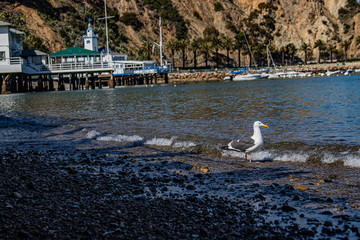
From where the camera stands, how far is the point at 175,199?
5867 mm

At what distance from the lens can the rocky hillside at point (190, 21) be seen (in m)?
95.6

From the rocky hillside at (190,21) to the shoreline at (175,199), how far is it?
8284 centimetres

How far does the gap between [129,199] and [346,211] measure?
10.3ft

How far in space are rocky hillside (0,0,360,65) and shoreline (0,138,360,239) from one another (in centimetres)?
8284

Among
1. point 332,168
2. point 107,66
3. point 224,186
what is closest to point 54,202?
point 224,186

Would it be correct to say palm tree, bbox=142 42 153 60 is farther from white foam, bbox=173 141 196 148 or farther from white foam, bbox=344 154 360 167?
white foam, bbox=344 154 360 167

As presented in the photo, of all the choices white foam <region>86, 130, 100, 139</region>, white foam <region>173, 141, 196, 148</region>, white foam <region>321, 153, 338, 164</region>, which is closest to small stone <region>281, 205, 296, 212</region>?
white foam <region>321, 153, 338, 164</region>

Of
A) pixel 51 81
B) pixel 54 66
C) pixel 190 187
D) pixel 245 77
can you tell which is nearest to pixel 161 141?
pixel 190 187

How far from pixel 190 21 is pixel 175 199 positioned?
136 metres

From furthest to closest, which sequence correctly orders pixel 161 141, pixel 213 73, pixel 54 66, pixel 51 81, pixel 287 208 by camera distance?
pixel 213 73
pixel 51 81
pixel 54 66
pixel 161 141
pixel 287 208

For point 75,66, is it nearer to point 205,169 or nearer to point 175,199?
point 205,169

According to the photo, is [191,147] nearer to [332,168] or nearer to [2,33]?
[332,168]

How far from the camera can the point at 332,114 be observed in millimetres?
18312

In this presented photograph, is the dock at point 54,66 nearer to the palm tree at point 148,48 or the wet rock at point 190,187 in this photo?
the palm tree at point 148,48
